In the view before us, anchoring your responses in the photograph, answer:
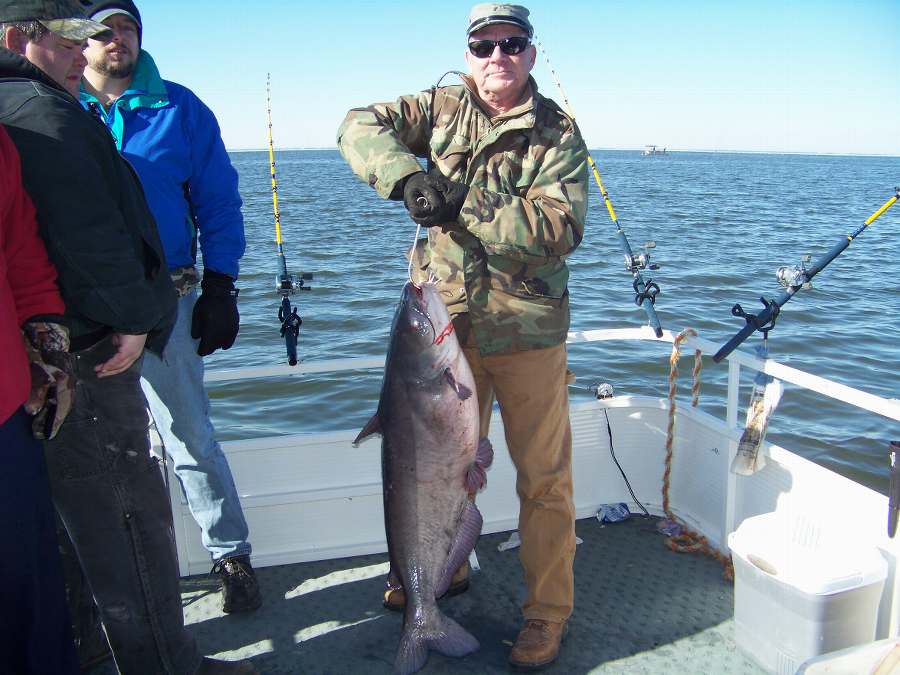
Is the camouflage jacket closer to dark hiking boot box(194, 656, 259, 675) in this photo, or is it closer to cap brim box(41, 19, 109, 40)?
cap brim box(41, 19, 109, 40)

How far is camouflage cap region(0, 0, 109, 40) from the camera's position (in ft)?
7.14

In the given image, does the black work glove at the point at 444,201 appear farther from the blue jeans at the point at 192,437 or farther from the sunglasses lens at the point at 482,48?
the blue jeans at the point at 192,437

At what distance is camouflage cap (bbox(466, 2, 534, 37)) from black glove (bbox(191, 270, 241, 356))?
159cm

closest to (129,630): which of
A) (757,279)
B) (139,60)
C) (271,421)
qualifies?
(139,60)

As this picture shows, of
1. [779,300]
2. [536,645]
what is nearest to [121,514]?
[536,645]

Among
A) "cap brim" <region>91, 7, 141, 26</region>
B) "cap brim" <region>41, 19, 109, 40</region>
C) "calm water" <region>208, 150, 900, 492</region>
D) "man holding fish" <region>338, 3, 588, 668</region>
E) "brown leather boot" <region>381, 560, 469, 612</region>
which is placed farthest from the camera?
"calm water" <region>208, 150, 900, 492</region>

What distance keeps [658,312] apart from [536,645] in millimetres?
9814

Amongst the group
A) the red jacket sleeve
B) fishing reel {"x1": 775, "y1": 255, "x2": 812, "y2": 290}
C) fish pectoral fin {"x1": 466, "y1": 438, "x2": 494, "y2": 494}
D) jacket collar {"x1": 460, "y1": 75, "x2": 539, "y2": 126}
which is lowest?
fish pectoral fin {"x1": 466, "y1": 438, "x2": 494, "y2": 494}

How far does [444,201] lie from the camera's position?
271cm

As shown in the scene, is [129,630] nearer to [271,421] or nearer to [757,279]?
[271,421]

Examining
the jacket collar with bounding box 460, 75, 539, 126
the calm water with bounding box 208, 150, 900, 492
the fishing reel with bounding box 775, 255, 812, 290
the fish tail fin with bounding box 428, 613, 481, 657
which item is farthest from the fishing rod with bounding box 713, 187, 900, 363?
the calm water with bounding box 208, 150, 900, 492

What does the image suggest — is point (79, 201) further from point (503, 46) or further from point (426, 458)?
point (503, 46)

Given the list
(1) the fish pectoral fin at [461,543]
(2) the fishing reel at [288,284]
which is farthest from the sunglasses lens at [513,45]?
(2) the fishing reel at [288,284]

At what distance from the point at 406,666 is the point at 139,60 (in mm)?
2753
